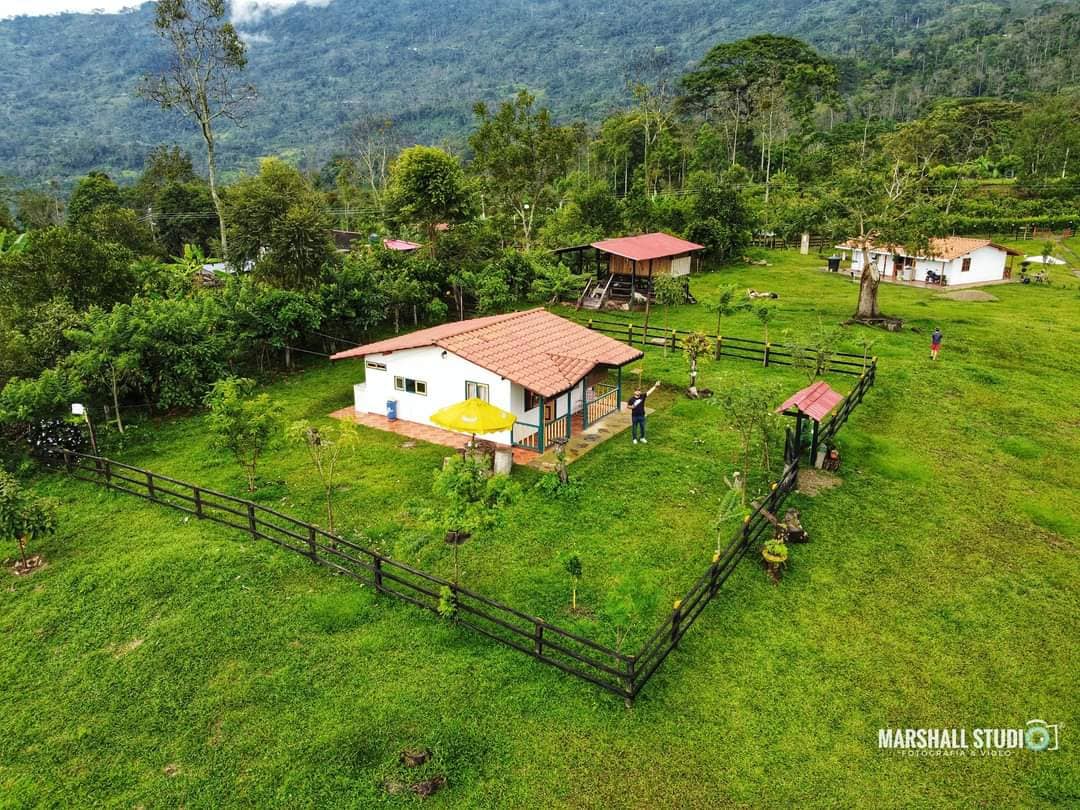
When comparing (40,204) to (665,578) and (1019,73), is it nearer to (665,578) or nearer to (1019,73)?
(665,578)

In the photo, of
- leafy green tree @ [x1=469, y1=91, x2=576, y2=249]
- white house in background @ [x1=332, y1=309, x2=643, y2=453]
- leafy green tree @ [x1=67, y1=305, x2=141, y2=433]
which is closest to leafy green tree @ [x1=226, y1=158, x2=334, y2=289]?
leafy green tree @ [x1=67, y1=305, x2=141, y2=433]

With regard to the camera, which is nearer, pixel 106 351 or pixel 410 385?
pixel 106 351

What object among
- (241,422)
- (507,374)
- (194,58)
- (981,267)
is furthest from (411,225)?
(981,267)

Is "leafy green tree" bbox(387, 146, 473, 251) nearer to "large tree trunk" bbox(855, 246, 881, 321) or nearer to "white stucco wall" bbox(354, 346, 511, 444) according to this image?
"white stucco wall" bbox(354, 346, 511, 444)

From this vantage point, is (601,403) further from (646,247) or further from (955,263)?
(955,263)

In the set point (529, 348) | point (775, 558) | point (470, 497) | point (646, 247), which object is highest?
point (646, 247)

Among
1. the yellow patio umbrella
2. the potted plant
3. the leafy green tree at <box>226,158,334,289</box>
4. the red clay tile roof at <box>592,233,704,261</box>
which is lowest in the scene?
the potted plant
